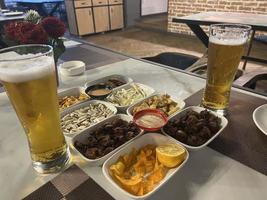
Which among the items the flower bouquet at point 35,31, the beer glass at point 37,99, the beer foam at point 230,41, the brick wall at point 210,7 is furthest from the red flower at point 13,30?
the brick wall at point 210,7

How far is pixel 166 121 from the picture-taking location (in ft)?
2.25

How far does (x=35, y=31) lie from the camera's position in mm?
821

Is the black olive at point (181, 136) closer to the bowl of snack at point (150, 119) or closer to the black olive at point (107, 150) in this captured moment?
the bowl of snack at point (150, 119)

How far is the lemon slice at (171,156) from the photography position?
0.56m

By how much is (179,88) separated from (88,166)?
0.56 m

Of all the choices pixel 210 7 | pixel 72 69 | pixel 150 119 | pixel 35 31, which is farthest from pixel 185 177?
pixel 210 7

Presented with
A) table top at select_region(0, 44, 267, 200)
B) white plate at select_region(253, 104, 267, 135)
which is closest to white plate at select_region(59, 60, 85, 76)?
table top at select_region(0, 44, 267, 200)

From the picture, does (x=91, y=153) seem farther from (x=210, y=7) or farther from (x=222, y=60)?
(x=210, y=7)

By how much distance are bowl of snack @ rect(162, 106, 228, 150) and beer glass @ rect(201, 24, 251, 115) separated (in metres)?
0.11

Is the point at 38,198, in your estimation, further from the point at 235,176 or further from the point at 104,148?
the point at 235,176

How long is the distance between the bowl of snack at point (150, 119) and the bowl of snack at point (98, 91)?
22cm

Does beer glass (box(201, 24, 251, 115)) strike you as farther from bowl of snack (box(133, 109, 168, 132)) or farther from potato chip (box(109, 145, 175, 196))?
potato chip (box(109, 145, 175, 196))

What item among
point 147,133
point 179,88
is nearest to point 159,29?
point 179,88

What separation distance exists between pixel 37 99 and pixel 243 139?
583 millimetres
